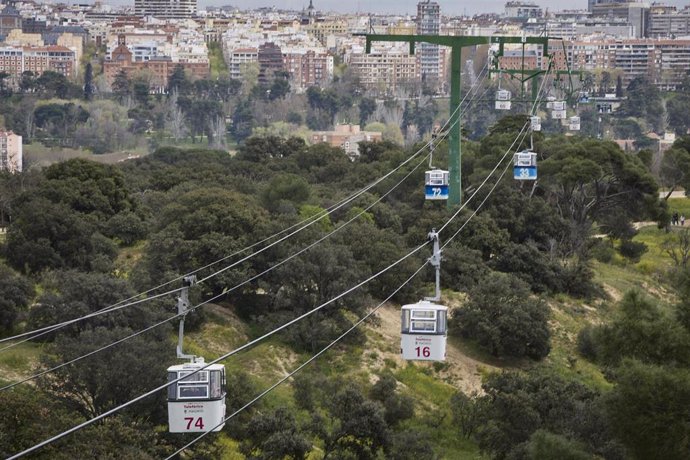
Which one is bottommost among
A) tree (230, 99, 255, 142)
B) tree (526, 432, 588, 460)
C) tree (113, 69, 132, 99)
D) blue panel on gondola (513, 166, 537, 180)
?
tree (230, 99, 255, 142)

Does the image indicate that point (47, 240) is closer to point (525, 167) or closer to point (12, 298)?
point (12, 298)

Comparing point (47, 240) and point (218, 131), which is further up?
point (47, 240)

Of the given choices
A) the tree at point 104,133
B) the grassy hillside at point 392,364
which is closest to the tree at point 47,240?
the grassy hillside at point 392,364

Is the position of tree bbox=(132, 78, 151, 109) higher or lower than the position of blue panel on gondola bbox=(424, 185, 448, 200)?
lower

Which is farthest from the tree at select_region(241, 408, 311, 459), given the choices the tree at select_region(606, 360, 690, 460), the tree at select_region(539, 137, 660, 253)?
the tree at select_region(539, 137, 660, 253)

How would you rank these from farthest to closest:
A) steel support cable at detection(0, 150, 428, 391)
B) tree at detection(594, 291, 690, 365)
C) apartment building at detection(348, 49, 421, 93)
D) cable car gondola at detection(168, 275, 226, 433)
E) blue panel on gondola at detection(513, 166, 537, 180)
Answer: apartment building at detection(348, 49, 421, 93), blue panel on gondola at detection(513, 166, 537, 180), tree at detection(594, 291, 690, 365), steel support cable at detection(0, 150, 428, 391), cable car gondola at detection(168, 275, 226, 433)

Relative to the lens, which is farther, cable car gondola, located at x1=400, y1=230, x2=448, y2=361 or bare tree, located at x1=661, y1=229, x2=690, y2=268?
bare tree, located at x1=661, y1=229, x2=690, y2=268

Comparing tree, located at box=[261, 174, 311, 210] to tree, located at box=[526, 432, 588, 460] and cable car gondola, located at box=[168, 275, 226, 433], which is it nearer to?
tree, located at box=[526, 432, 588, 460]

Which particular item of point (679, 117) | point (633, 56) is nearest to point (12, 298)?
point (679, 117)
